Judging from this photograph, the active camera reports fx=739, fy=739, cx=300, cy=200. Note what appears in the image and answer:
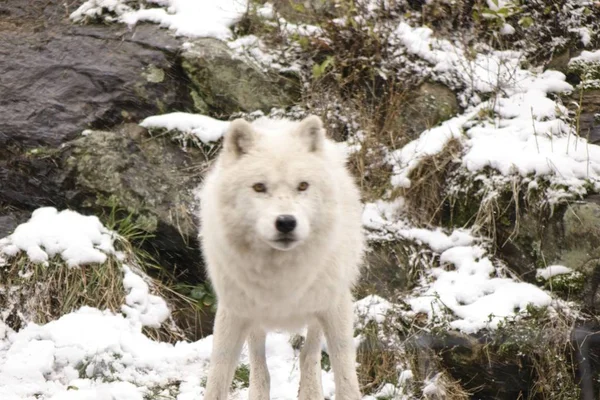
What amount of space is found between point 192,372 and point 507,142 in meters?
3.12

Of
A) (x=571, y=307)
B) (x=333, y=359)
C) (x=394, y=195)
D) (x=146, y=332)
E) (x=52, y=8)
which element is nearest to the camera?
(x=333, y=359)

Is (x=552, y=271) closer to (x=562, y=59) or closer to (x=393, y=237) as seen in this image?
(x=393, y=237)

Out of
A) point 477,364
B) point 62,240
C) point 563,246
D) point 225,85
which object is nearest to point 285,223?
point 477,364

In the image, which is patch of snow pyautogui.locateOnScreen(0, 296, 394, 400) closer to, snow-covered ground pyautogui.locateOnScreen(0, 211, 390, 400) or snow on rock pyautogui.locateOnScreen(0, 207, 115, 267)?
snow-covered ground pyautogui.locateOnScreen(0, 211, 390, 400)

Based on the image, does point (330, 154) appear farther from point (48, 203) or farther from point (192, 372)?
point (48, 203)

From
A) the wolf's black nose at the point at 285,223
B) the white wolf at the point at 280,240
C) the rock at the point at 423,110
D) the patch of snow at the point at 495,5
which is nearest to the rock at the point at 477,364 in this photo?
the white wolf at the point at 280,240

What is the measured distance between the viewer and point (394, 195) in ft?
20.6

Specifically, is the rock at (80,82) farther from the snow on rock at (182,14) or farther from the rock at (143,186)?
the rock at (143,186)

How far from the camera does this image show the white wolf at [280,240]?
3.62 m

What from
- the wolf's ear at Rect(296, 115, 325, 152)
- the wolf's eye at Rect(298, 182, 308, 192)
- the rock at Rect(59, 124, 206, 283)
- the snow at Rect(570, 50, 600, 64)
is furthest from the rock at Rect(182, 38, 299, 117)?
the wolf's eye at Rect(298, 182, 308, 192)

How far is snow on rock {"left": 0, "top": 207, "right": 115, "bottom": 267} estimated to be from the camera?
19.0 ft

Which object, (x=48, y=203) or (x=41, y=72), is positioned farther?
(x=41, y=72)

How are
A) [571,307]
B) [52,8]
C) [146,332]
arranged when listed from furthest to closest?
1. [52,8]
2. [146,332]
3. [571,307]

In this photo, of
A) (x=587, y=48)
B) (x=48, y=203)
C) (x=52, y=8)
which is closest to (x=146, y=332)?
(x=48, y=203)
